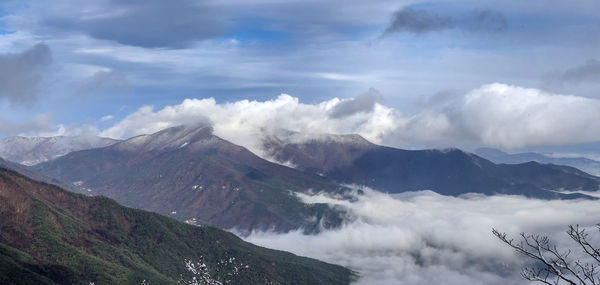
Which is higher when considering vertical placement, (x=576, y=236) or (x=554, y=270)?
(x=576, y=236)

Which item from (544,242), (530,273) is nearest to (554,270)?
(530,273)

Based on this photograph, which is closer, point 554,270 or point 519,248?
point 554,270

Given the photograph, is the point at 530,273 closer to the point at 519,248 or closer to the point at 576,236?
the point at 519,248

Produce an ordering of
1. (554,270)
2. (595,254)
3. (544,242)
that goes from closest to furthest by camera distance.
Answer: (554,270)
(595,254)
(544,242)

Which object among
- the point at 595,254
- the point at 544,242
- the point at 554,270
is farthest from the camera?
the point at 544,242

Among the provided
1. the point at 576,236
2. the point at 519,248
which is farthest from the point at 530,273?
the point at 576,236

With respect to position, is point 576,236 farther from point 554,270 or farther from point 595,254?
point 554,270

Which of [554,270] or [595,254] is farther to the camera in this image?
[595,254]

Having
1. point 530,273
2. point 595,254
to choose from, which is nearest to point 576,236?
point 595,254
